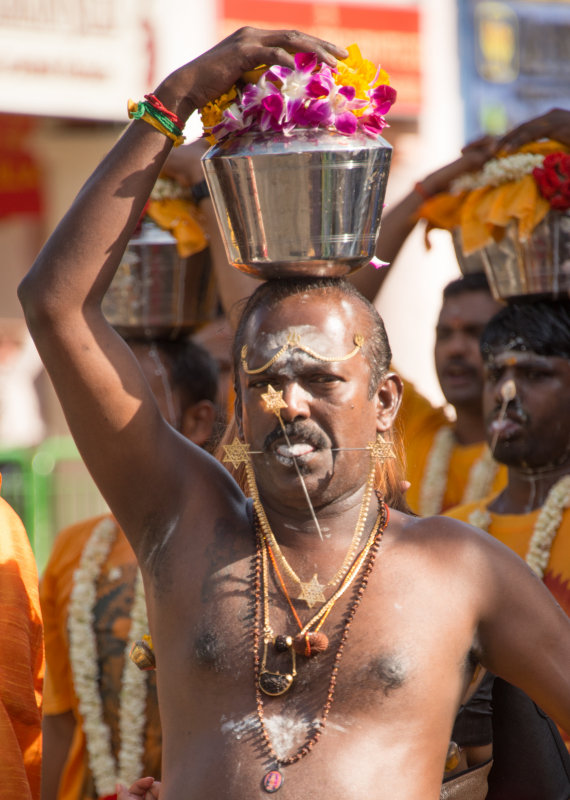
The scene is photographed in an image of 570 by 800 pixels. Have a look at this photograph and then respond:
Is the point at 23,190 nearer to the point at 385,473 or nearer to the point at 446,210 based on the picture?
the point at 446,210

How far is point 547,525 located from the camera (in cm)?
426

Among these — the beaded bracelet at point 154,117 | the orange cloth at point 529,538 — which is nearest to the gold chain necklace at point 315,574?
the beaded bracelet at point 154,117

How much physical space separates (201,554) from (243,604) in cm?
15

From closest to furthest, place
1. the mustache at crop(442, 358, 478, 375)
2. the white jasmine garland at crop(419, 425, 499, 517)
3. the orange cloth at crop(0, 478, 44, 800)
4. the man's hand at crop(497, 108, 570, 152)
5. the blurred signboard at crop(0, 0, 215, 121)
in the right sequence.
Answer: the orange cloth at crop(0, 478, 44, 800) → the man's hand at crop(497, 108, 570, 152) → the white jasmine garland at crop(419, 425, 499, 517) → the mustache at crop(442, 358, 478, 375) → the blurred signboard at crop(0, 0, 215, 121)

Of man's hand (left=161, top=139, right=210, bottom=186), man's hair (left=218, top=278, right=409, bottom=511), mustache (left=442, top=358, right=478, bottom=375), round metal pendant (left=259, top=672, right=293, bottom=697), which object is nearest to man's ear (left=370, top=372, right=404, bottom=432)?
man's hair (left=218, top=278, right=409, bottom=511)

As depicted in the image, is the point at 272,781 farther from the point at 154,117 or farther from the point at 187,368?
the point at 187,368

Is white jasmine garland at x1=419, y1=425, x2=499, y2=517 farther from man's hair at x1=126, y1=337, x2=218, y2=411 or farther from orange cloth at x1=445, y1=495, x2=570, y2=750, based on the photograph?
man's hair at x1=126, y1=337, x2=218, y2=411

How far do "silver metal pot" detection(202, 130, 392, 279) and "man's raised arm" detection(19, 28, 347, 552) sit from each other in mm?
157

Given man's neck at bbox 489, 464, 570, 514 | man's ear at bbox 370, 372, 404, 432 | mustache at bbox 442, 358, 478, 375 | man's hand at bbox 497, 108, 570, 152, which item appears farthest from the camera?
mustache at bbox 442, 358, 478, 375

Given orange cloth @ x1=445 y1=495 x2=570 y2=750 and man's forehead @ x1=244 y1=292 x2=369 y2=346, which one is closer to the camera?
man's forehead @ x1=244 y1=292 x2=369 y2=346

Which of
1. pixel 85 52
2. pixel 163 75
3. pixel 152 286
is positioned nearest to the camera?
pixel 152 286

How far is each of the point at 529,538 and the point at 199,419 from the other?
1.28 m

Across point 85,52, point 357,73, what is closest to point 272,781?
point 357,73

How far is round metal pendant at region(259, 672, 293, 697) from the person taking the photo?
105 inches
